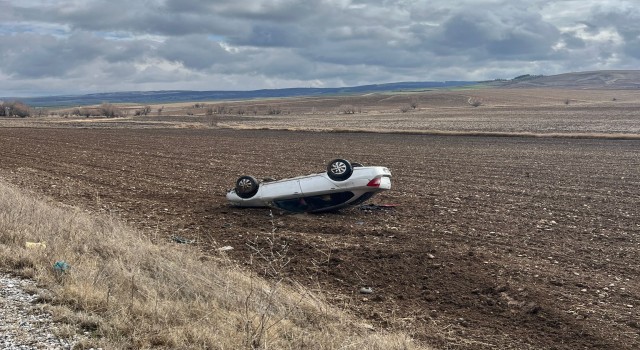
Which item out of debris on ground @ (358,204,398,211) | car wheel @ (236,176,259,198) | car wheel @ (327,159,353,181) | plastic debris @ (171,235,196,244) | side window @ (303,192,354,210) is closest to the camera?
plastic debris @ (171,235,196,244)

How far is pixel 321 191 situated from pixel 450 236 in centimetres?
296

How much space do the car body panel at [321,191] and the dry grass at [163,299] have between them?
384 centimetres

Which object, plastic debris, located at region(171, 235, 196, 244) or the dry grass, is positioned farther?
plastic debris, located at region(171, 235, 196, 244)

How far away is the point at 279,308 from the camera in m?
6.16

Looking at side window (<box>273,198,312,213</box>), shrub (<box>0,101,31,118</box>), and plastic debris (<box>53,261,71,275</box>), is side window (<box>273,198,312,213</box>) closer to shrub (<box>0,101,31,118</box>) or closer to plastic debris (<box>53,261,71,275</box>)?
plastic debris (<box>53,261,71,275</box>)

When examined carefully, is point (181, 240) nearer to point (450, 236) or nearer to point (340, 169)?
point (340, 169)

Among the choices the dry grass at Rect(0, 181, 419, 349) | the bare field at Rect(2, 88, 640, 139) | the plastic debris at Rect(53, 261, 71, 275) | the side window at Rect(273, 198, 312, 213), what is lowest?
the bare field at Rect(2, 88, 640, 139)

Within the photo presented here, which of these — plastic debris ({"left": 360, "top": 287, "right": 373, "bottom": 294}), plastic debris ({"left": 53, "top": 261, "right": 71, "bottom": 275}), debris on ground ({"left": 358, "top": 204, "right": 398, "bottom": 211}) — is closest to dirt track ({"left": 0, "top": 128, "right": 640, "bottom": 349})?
plastic debris ({"left": 360, "top": 287, "right": 373, "bottom": 294})

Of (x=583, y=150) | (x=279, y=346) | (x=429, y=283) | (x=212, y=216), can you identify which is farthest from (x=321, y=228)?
(x=583, y=150)

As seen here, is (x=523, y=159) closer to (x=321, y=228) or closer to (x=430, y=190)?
(x=430, y=190)

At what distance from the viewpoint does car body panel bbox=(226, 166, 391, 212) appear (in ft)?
39.9

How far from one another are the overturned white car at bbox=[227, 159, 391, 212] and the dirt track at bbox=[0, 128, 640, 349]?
330 millimetres

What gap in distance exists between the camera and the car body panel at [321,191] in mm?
12156

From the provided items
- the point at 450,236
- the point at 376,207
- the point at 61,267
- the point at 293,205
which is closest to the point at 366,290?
the point at 450,236
